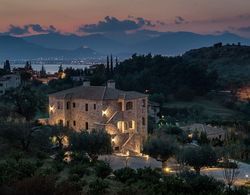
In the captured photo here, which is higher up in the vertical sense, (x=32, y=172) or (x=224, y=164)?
(x=32, y=172)

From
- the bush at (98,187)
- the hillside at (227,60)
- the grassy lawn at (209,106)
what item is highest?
the hillside at (227,60)

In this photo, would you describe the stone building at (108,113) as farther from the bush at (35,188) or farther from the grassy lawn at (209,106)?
the grassy lawn at (209,106)

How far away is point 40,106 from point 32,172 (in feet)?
91.8

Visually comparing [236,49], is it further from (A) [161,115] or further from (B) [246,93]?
(A) [161,115]

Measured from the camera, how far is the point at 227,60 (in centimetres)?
10062

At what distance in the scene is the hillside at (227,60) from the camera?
8749 cm

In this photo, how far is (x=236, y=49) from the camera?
350 ft

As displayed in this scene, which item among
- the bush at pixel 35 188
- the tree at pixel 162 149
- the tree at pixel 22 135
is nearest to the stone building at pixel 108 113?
the tree at pixel 162 149

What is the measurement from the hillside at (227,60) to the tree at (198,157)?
5875cm

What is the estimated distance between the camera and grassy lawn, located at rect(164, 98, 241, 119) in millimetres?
59556

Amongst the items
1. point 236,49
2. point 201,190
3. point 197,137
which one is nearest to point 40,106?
point 197,137

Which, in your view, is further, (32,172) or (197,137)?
(197,137)

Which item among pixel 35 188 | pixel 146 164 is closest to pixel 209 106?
pixel 146 164

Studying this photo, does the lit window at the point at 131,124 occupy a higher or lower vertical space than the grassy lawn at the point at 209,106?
higher
